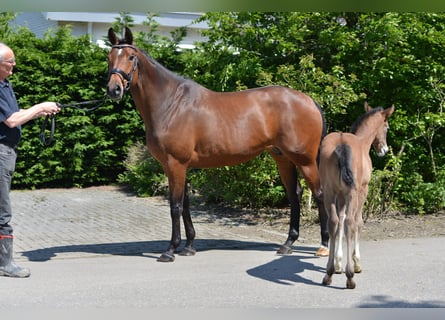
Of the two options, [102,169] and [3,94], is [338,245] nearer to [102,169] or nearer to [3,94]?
[3,94]

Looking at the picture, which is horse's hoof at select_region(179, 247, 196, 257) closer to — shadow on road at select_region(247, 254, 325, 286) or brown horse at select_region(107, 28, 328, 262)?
brown horse at select_region(107, 28, 328, 262)

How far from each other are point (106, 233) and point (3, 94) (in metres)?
3.50

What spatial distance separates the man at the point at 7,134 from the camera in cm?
620

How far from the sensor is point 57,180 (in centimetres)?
1409

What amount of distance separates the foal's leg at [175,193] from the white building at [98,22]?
10043 millimetres

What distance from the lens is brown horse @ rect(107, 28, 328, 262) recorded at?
23.4 ft

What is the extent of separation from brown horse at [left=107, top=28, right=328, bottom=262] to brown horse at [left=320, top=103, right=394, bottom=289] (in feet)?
4.55

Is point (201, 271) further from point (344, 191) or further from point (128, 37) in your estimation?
point (128, 37)

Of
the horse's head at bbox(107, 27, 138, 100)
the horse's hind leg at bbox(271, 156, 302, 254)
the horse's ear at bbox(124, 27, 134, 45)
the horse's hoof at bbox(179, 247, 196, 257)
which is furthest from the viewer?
the horse's hind leg at bbox(271, 156, 302, 254)

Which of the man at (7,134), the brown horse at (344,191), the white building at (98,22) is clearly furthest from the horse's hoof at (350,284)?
the white building at (98,22)

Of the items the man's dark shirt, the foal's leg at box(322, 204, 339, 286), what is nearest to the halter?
the man's dark shirt

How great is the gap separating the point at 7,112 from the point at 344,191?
11.0 ft

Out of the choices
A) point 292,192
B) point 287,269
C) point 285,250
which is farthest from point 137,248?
point 287,269

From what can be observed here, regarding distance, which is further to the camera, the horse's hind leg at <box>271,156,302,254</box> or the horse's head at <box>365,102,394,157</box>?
the horse's hind leg at <box>271,156,302,254</box>
